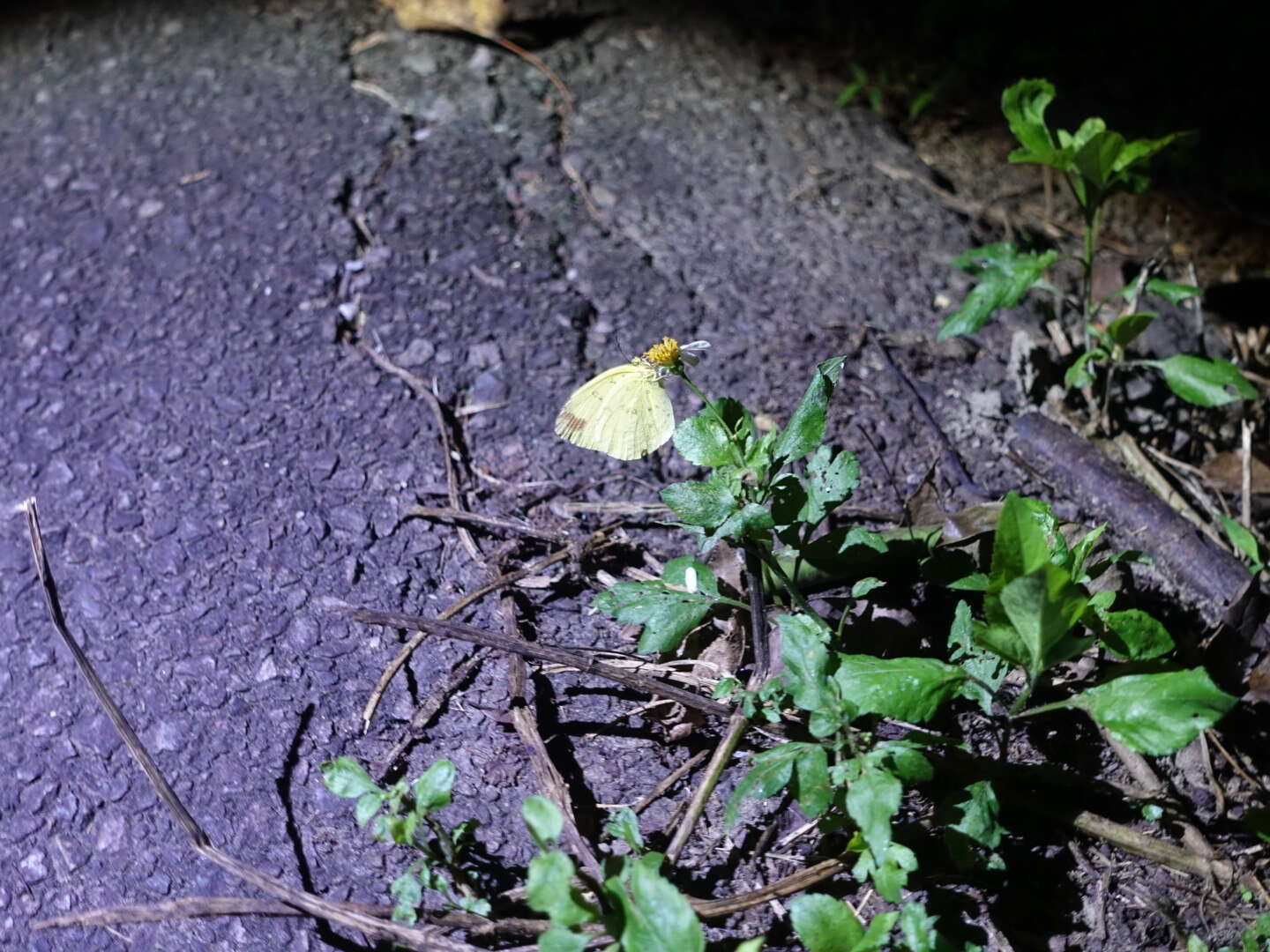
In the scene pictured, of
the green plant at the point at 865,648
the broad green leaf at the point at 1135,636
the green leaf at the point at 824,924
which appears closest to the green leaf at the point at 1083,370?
the green plant at the point at 865,648

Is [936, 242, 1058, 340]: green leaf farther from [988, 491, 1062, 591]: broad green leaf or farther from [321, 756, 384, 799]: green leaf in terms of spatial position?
[321, 756, 384, 799]: green leaf

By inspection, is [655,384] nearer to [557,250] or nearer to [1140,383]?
[557,250]

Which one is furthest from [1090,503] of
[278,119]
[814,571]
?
[278,119]

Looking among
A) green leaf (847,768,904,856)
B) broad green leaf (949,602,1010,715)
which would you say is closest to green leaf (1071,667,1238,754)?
broad green leaf (949,602,1010,715)

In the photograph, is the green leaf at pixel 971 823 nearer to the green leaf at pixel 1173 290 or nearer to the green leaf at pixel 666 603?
the green leaf at pixel 666 603

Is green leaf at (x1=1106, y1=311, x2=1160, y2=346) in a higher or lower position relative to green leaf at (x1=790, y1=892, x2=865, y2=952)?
higher

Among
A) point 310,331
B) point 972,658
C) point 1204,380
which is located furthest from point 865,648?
point 310,331
